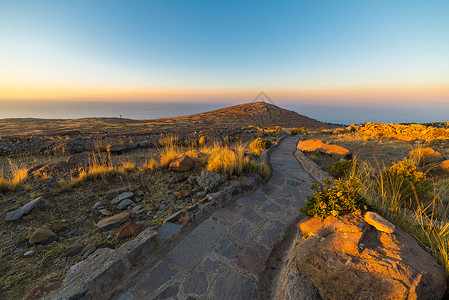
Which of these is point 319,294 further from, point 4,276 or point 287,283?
point 4,276

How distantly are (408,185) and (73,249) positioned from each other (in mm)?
6251

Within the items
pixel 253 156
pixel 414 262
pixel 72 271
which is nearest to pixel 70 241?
pixel 72 271

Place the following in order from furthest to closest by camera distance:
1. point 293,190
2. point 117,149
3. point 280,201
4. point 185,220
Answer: point 117,149, point 293,190, point 280,201, point 185,220

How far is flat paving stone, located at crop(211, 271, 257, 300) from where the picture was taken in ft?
6.53

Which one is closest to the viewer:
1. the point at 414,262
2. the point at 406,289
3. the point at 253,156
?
the point at 406,289

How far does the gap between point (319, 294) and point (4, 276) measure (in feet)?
12.4

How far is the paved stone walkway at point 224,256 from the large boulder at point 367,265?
709mm

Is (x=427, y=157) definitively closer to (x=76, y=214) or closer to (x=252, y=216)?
(x=252, y=216)

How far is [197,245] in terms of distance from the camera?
2.72 metres

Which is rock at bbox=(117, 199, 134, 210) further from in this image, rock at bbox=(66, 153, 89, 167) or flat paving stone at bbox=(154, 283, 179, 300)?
rock at bbox=(66, 153, 89, 167)

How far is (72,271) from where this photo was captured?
216cm

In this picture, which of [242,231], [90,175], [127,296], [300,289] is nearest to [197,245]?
[242,231]

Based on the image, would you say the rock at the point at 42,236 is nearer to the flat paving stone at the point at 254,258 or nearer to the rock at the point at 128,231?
the rock at the point at 128,231

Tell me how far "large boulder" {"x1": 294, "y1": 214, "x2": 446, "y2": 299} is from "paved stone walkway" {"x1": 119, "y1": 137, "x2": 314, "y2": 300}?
27.9 inches
